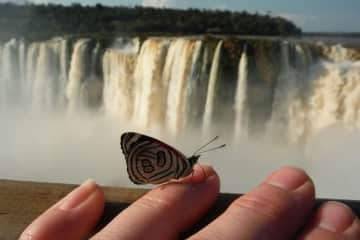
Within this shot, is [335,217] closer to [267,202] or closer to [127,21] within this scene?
[267,202]

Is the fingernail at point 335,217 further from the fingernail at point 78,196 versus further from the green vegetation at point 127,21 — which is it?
the green vegetation at point 127,21

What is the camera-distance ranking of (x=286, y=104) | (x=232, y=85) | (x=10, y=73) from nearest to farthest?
1. (x=286, y=104)
2. (x=232, y=85)
3. (x=10, y=73)

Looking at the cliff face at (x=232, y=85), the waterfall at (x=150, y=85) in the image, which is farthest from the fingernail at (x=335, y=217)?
the waterfall at (x=150, y=85)

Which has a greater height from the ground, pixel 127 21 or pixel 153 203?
pixel 153 203

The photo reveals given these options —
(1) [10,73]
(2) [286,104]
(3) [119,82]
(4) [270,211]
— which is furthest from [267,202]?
(1) [10,73]

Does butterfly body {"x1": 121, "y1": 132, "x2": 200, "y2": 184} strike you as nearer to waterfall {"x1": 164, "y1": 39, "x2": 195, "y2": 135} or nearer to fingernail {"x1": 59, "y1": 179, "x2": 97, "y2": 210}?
fingernail {"x1": 59, "y1": 179, "x2": 97, "y2": 210}

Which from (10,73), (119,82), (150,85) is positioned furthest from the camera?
(10,73)
